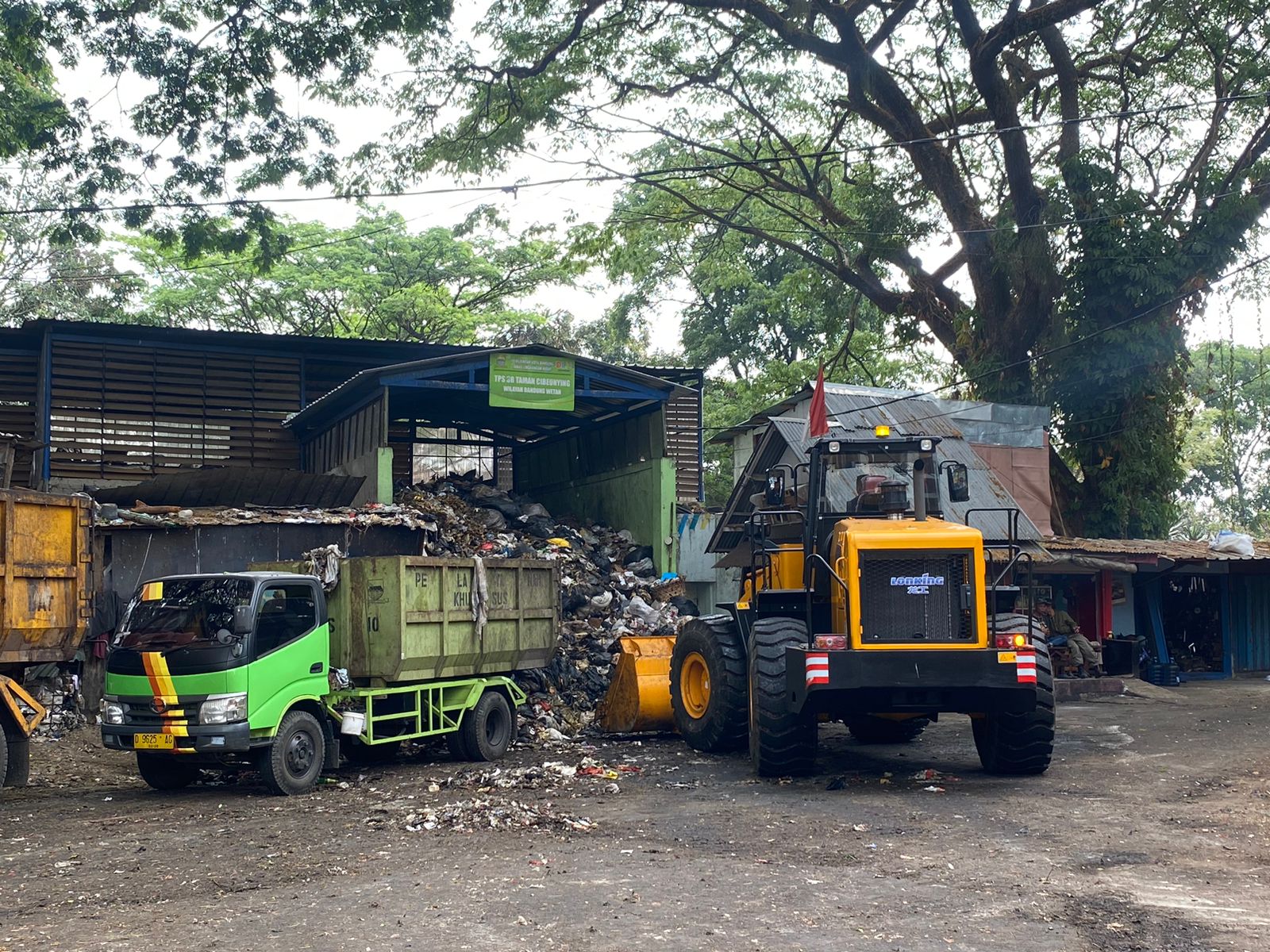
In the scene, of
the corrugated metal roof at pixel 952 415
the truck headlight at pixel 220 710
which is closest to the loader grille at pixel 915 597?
the truck headlight at pixel 220 710

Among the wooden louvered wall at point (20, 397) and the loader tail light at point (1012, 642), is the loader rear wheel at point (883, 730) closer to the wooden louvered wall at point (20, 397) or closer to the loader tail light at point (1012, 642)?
the loader tail light at point (1012, 642)

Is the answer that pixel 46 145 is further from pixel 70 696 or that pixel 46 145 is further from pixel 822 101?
pixel 822 101

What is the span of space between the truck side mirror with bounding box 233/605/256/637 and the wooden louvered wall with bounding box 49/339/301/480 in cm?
1300

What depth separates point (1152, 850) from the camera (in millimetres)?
7926

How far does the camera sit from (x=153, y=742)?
10.1 metres

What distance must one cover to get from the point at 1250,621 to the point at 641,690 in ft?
55.1

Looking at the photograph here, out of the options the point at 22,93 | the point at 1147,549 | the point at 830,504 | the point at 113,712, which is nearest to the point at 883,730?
the point at 830,504

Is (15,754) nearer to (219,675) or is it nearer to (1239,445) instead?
(219,675)

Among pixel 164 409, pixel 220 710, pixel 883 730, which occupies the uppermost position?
pixel 164 409

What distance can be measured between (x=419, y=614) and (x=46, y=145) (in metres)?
9.47

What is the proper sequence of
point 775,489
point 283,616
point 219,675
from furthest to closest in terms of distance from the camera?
point 775,489 < point 283,616 < point 219,675

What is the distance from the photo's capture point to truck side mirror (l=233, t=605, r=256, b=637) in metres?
10.3

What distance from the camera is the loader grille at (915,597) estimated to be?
10359 millimetres

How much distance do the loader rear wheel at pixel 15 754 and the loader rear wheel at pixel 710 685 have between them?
618 centimetres
